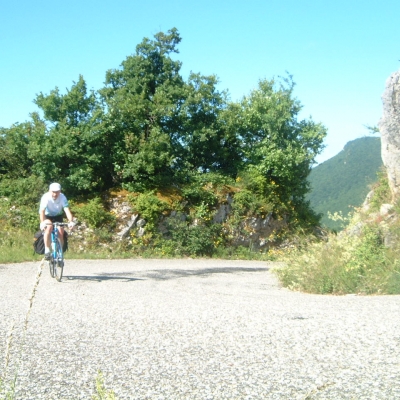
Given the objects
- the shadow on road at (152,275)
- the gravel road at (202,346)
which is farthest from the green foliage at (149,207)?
the gravel road at (202,346)

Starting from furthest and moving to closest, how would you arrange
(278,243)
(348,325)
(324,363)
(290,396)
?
(278,243) → (348,325) → (324,363) → (290,396)

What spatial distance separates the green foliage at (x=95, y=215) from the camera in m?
19.4

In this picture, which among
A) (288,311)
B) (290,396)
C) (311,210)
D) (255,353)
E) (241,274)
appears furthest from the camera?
(311,210)

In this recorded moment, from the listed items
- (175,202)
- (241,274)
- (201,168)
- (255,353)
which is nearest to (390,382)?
(255,353)

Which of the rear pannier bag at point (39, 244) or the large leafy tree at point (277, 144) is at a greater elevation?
the large leafy tree at point (277, 144)

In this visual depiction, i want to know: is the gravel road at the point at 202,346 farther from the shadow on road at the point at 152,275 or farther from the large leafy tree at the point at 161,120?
the large leafy tree at the point at 161,120

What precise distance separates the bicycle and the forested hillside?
5620cm

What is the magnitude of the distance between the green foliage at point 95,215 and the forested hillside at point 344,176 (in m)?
48.0

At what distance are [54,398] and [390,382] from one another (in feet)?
7.90

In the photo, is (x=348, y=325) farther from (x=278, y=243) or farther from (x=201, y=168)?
(x=201, y=168)

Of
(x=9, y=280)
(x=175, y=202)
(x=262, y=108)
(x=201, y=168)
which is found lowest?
(x=9, y=280)

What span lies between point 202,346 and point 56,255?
6.33 metres

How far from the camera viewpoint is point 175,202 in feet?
68.5

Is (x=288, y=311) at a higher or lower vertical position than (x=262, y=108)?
lower
